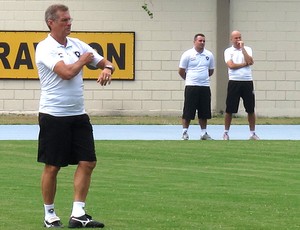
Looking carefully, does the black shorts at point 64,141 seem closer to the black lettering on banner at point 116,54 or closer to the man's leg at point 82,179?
the man's leg at point 82,179

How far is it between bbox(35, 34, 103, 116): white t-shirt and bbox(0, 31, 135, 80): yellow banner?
61.4 ft

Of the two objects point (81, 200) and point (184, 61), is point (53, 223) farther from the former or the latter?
point (184, 61)

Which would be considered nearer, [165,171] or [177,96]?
[165,171]

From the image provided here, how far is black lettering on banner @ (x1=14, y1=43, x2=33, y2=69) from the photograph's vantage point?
93.9 feet

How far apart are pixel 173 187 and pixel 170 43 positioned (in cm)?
1607

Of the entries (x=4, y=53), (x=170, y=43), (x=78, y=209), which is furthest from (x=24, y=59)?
(x=78, y=209)

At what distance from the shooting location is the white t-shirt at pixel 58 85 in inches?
384

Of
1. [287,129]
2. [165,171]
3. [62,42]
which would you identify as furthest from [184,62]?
Result: [62,42]

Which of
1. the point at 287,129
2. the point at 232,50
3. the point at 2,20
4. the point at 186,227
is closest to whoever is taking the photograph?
the point at 186,227

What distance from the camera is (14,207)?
10.9 meters

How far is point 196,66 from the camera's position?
2083 cm

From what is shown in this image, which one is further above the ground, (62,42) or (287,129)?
(62,42)

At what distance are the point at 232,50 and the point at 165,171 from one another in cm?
663

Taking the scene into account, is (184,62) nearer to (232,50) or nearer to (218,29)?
(232,50)
